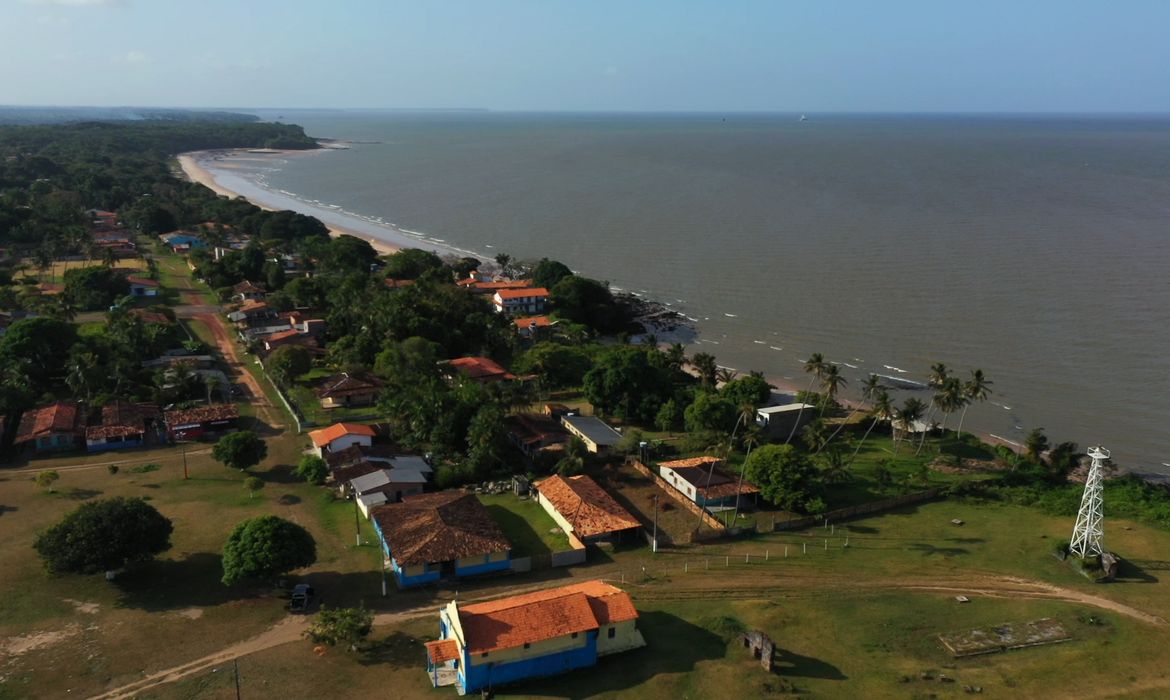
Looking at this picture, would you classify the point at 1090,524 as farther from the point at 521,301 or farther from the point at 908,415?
the point at 521,301

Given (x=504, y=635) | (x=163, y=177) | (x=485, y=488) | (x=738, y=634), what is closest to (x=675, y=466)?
(x=485, y=488)

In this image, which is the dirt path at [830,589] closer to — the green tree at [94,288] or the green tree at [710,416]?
the green tree at [710,416]

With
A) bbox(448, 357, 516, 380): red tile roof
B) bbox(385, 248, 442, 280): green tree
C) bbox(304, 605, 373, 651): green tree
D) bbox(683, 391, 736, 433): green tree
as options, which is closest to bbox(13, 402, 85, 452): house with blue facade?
bbox(448, 357, 516, 380): red tile roof

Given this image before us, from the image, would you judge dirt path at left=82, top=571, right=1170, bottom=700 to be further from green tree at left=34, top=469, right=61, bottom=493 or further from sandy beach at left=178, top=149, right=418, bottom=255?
sandy beach at left=178, top=149, right=418, bottom=255

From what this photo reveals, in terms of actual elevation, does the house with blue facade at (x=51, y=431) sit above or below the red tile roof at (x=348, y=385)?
below

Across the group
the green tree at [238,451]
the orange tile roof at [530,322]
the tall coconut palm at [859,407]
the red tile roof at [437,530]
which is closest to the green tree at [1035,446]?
the tall coconut palm at [859,407]
